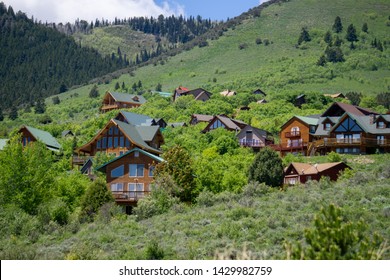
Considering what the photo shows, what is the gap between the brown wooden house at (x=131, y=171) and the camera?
169ft

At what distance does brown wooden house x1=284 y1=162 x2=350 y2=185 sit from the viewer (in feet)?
169

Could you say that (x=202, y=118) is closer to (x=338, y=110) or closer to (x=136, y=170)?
(x=338, y=110)

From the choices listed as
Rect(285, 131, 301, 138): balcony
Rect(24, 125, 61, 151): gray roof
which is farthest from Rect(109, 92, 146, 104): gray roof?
Rect(285, 131, 301, 138): balcony

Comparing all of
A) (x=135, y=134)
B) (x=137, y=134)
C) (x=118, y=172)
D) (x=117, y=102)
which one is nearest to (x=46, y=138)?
(x=137, y=134)

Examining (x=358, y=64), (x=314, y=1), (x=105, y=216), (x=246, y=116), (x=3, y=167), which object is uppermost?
(x=314, y=1)

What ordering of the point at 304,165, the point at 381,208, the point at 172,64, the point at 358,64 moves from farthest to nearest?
the point at 172,64
the point at 358,64
the point at 304,165
the point at 381,208

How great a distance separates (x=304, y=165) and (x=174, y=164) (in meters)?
14.0

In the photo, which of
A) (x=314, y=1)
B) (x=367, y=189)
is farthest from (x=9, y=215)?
(x=314, y=1)

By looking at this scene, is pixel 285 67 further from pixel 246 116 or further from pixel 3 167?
pixel 3 167

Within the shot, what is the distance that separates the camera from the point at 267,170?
1932 inches

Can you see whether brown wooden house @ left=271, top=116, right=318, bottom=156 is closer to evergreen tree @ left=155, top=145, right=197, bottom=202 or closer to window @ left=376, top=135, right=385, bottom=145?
window @ left=376, top=135, right=385, bottom=145

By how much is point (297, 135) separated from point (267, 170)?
74.2 feet

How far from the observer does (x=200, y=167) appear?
164ft

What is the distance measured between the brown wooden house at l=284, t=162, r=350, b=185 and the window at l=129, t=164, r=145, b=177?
41.6ft
